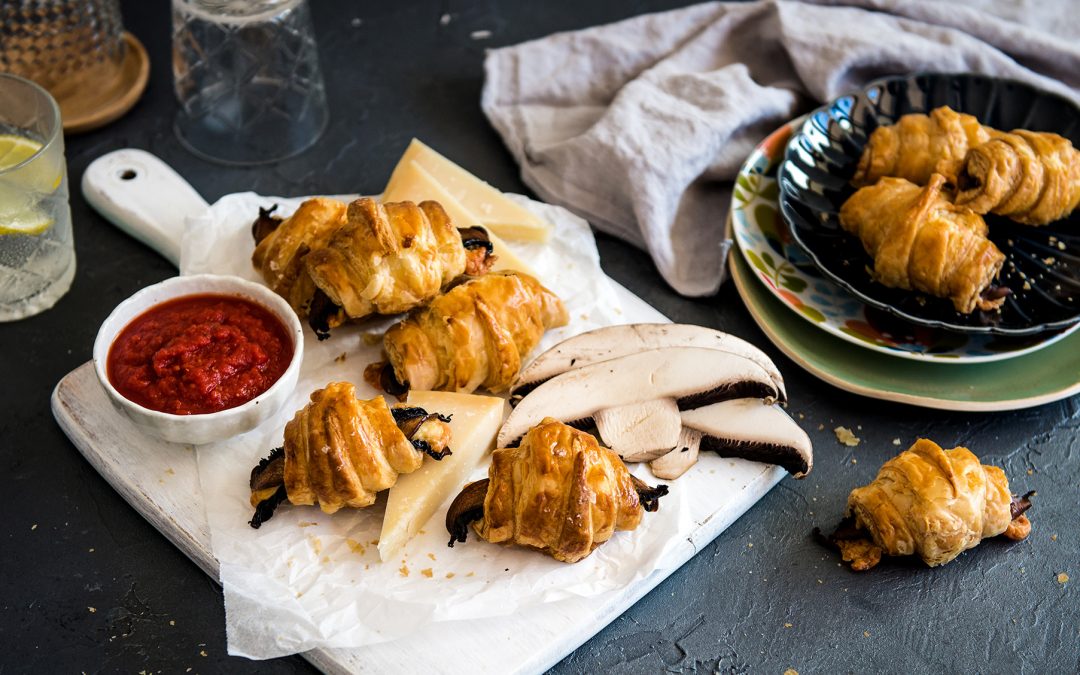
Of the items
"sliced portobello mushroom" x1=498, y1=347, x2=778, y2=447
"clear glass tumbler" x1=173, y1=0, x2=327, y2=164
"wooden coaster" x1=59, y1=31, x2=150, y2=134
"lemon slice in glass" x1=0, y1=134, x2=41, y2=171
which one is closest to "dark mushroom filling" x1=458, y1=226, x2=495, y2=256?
"sliced portobello mushroom" x1=498, y1=347, x2=778, y2=447

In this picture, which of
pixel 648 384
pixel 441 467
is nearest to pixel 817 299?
pixel 648 384

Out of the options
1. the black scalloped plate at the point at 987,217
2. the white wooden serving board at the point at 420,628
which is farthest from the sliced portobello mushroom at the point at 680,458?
the black scalloped plate at the point at 987,217

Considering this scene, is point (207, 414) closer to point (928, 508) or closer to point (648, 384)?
point (648, 384)

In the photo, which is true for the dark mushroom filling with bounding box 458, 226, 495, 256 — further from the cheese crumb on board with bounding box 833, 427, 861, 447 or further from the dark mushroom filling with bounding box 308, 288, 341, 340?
the cheese crumb on board with bounding box 833, 427, 861, 447

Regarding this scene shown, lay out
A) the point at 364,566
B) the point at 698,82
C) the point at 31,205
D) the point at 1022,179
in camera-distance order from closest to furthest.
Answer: the point at 364,566 → the point at 31,205 → the point at 1022,179 → the point at 698,82

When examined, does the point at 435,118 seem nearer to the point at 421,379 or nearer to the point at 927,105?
the point at 421,379

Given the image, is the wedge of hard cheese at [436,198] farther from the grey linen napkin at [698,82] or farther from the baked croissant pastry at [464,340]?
the grey linen napkin at [698,82]
